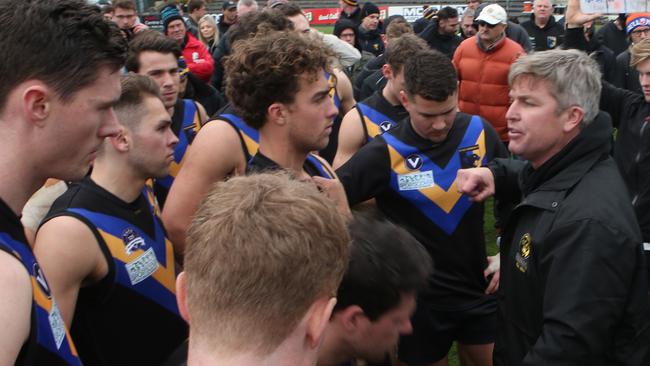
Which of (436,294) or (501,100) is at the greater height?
(436,294)

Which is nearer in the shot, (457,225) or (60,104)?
(60,104)

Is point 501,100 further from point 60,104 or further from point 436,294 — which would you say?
point 60,104

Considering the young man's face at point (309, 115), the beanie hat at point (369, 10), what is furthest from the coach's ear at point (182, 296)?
the beanie hat at point (369, 10)

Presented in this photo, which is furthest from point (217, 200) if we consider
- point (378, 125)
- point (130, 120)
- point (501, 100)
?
point (501, 100)

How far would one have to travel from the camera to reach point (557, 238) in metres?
2.29

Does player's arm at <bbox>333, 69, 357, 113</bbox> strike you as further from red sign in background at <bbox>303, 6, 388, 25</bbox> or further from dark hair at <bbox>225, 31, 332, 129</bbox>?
red sign in background at <bbox>303, 6, 388, 25</bbox>

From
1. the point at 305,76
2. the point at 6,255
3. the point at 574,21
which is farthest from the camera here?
the point at 574,21

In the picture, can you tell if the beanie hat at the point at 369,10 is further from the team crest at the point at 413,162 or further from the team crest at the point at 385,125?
the team crest at the point at 413,162

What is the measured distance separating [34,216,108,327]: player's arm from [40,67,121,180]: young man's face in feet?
1.85

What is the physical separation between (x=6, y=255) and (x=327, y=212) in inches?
28.1

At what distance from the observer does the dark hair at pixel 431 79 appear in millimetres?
3266

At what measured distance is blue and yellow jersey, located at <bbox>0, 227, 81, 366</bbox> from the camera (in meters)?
1.49

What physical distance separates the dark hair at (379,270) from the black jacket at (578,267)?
62 cm

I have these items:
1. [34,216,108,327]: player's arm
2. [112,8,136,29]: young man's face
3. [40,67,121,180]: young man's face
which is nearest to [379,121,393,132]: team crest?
[34,216,108,327]: player's arm
